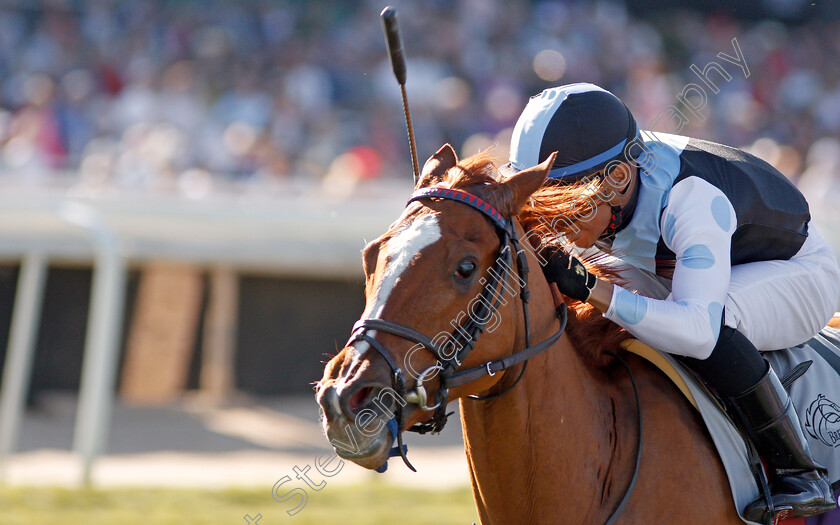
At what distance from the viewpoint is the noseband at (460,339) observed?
203cm

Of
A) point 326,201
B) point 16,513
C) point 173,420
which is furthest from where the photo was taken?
point 173,420

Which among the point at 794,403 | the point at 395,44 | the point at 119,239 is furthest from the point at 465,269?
the point at 119,239

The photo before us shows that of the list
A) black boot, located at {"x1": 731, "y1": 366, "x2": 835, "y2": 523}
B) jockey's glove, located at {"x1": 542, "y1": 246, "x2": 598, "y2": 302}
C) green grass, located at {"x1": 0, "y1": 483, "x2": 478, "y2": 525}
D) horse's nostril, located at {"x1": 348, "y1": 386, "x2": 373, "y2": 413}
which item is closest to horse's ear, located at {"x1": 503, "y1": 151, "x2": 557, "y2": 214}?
jockey's glove, located at {"x1": 542, "y1": 246, "x2": 598, "y2": 302}

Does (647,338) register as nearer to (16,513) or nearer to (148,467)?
(16,513)

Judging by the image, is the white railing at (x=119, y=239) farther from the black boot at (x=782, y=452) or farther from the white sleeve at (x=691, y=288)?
the black boot at (x=782, y=452)

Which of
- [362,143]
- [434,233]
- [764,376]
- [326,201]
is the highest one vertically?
[362,143]

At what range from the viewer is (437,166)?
7.95 ft

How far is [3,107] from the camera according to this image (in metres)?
9.80

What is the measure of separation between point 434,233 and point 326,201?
604cm

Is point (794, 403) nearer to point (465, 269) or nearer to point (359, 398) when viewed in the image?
point (465, 269)

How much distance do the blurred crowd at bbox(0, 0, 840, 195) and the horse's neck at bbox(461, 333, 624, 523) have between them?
20.2 ft

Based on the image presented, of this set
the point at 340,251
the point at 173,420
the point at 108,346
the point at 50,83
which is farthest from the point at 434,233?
the point at 50,83

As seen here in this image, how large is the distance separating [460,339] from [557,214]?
20.5 inches

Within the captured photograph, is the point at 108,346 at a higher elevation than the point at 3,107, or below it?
below
